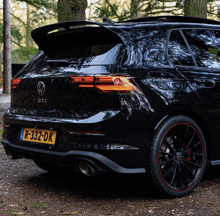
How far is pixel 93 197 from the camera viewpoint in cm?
403

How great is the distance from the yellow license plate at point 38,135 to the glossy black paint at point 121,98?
5cm

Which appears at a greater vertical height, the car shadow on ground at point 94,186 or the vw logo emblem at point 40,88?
the vw logo emblem at point 40,88

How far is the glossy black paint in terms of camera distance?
3.54 metres

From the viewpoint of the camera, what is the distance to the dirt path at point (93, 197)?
361 cm

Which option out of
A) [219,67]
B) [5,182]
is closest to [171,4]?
[219,67]

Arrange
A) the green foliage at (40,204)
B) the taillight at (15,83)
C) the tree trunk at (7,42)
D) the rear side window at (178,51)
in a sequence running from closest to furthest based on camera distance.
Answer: the green foliage at (40,204) < the rear side window at (178,51) < the taillight at (15,83) < the tree trunk at (7,42)

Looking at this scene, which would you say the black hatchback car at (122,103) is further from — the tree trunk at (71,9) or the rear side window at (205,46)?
the tree trunk at (71,9)

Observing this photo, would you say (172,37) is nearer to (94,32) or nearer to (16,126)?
(94,32)

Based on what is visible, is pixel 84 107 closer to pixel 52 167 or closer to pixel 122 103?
pixel 122 103

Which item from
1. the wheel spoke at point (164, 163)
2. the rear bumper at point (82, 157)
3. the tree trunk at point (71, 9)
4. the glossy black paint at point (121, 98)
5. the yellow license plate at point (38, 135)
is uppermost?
the tree trunk at point (71, 9)

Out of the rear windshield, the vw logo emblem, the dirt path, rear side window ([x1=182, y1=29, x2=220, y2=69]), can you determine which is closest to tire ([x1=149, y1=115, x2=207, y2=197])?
the dirt path

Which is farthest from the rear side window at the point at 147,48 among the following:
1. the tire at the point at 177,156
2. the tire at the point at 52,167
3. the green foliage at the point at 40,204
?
the tire at the point at 52,167

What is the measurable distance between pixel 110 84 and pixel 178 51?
1.05m

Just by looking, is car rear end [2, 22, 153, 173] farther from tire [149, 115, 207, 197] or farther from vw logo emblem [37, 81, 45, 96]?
tire [149, 115, 207, 197]
